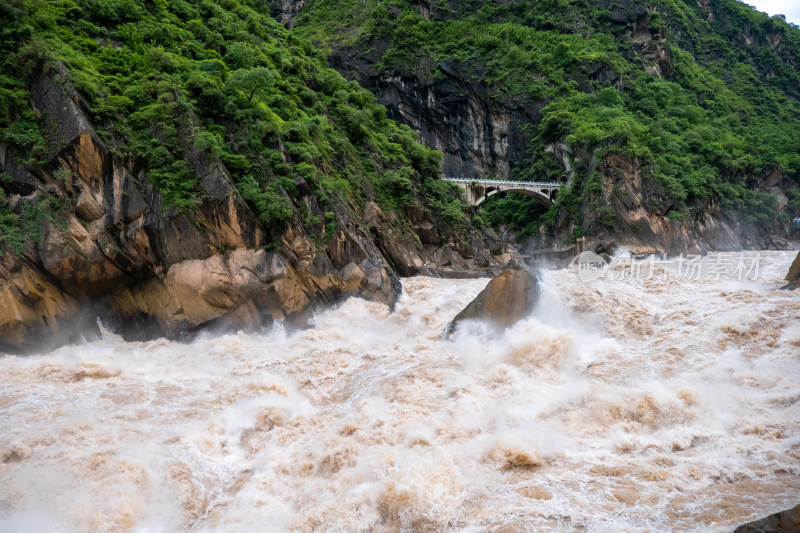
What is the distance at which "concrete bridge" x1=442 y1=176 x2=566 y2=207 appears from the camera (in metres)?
51.8

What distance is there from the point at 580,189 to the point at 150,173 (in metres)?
44.0

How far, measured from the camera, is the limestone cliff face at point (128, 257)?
17203mm

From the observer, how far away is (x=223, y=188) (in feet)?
67.4

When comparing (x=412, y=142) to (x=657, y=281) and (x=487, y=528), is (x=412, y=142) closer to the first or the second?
(x=657, y=281)

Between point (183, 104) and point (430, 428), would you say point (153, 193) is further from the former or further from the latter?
point (430, 428)

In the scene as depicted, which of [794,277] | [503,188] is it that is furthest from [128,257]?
[503,188]

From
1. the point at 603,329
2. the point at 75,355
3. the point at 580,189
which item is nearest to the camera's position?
the point at 75,355

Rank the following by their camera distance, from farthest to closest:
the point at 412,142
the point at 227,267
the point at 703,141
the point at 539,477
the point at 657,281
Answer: the point at 703,141, the point at 412,142, the point at 657,281, the point at 227,267, the point at 539,477

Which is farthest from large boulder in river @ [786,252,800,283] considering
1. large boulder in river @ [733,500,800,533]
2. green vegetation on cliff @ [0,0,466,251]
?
green vegetation on cliff @ [0,0,466,251]

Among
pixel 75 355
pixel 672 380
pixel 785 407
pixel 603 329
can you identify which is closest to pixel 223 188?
pixel 75 355

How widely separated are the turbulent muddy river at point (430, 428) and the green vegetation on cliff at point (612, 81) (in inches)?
1411

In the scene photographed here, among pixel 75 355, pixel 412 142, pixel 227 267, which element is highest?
pixel 412 142

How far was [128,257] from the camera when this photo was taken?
19.0m

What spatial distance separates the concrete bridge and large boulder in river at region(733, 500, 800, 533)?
146 feet
